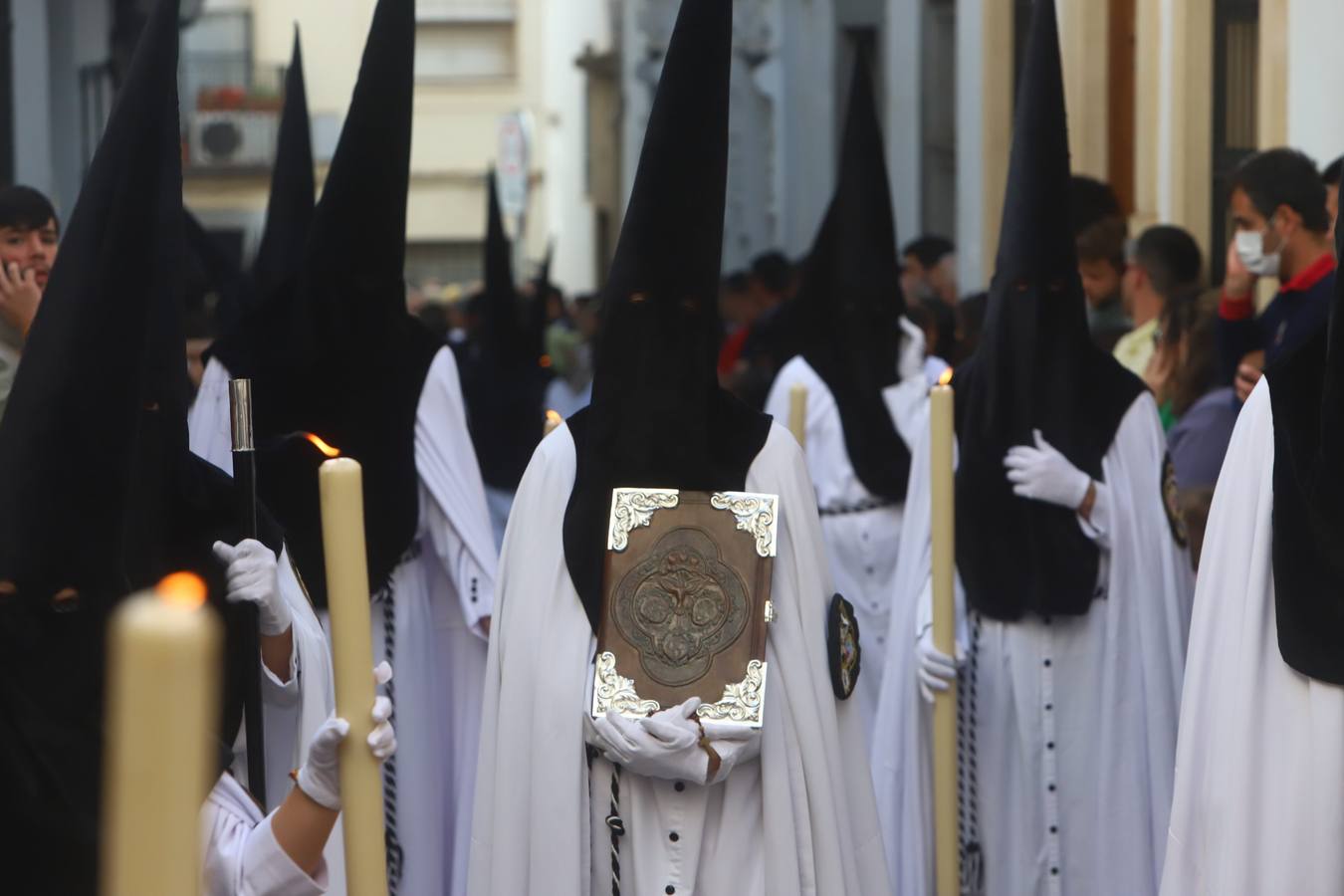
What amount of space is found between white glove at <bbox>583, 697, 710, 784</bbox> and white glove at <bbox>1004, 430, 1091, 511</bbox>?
1868 mm

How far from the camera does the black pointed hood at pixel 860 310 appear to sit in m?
7.80

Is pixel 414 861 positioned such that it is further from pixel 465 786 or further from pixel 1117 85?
pixel 1117 85

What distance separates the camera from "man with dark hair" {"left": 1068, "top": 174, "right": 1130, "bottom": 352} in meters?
8.45

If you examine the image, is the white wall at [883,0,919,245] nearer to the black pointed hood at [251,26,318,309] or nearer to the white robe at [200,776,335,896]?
the black pointed hood at [251,26,318,309]

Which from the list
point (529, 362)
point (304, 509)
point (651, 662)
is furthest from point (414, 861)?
point (529, 362)

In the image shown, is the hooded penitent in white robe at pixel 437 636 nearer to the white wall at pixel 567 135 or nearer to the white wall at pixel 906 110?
the white wall at pixel 906 110

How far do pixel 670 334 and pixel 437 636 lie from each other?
2.28 metres

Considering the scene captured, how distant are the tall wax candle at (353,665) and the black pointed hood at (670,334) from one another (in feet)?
4.20

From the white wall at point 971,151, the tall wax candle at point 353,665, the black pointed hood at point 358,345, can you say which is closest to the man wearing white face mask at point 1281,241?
the black pointed hood at point 358,345

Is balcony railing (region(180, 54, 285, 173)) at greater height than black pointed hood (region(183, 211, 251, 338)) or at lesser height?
greater

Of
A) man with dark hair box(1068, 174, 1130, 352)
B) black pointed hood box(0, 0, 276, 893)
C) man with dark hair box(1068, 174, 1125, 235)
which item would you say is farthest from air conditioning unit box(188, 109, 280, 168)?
black pointed hood box(0, 0, 276, 893)

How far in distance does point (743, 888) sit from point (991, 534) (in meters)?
1.92

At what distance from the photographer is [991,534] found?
577 centimetres

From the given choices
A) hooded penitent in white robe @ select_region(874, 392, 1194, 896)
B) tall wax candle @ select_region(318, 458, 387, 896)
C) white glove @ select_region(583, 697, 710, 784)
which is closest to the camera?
tall wax candle @ select_region(318, 458, 387, 896)
